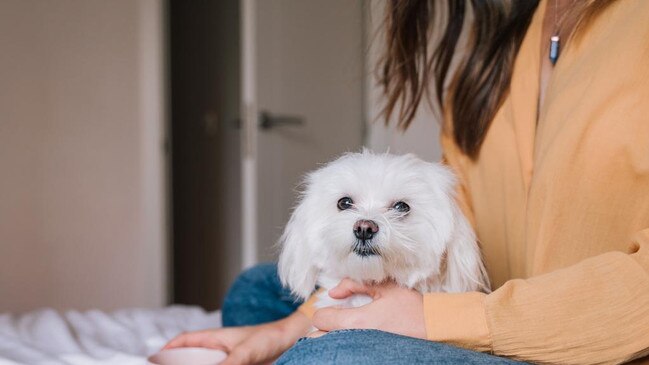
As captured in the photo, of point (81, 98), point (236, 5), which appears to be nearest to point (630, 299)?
point (81, 98)

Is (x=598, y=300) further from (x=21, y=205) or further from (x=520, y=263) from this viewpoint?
(x=21, y=205)

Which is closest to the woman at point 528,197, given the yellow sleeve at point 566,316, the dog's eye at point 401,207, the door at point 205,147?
the yellow sleeve at point 566,316

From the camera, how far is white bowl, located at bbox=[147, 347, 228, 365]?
3.64 ft


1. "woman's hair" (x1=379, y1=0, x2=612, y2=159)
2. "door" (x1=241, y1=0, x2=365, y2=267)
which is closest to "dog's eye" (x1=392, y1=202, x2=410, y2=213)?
"woman's hair" (x1=379, y1=0, x2=612, y2=159)

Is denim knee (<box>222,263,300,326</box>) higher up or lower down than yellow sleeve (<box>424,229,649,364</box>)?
lower down

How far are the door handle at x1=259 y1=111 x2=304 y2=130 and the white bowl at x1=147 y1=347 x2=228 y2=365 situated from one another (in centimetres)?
184

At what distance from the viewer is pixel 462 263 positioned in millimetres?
1072

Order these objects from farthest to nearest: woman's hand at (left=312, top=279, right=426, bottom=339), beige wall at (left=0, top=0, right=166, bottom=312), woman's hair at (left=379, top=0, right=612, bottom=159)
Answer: beige wall at (left=0, top=0, right=166, bottom=312) → woman's hair at (left=379, top=0, right=612, bottom=159) → woman's hand at (left=312, top=279, right=426, bottom=339)

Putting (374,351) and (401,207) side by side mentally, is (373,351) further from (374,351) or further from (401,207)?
(401,207)

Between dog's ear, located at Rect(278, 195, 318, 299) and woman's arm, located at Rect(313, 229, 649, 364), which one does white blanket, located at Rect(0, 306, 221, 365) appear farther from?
woman's arm, located at Rect(313, 229, 649, 364)

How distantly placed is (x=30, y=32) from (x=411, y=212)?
7.28ft

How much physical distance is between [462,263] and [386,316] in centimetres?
26

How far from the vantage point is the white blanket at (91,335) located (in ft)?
4.10

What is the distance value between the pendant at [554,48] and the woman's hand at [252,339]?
1.97 ft
